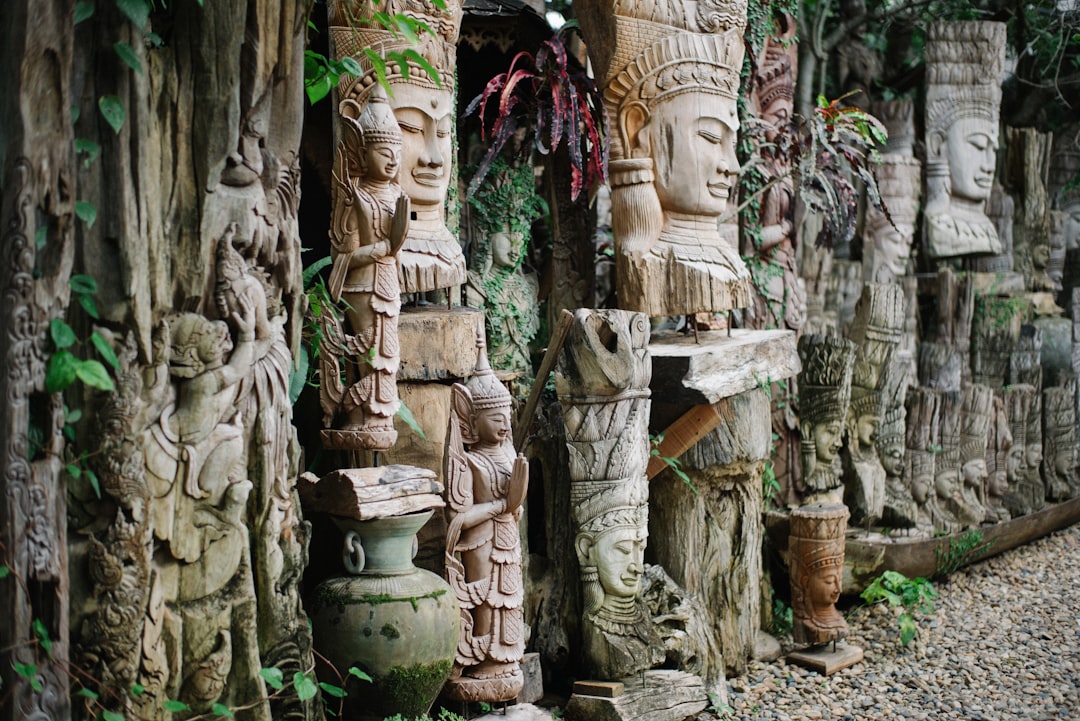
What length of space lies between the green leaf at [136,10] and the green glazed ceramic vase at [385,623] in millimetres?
1858

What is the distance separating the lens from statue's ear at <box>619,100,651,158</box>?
19.8 feet

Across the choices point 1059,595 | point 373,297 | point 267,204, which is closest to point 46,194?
point 267,204

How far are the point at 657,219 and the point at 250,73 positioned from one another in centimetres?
282

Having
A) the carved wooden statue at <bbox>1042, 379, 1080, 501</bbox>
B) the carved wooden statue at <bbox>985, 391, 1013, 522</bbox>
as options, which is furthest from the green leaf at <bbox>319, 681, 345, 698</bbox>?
the carved wooden statue at <bbox>1042, 379, 1080, 501</bbox>

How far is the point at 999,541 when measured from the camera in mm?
8375

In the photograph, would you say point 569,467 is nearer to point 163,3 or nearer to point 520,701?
point 520,701

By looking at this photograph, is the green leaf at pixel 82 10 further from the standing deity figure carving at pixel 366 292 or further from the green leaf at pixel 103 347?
the standing deity figure carving at pixel 366 292

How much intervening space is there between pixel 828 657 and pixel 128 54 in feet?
15.6

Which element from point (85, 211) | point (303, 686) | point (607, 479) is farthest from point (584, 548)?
point (85, 211)

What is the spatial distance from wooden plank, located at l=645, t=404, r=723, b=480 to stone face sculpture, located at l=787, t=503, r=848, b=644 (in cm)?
94

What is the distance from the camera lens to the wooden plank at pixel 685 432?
19.0ft

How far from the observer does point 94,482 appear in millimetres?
3271

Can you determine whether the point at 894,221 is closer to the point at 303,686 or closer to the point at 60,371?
the point at 303,686

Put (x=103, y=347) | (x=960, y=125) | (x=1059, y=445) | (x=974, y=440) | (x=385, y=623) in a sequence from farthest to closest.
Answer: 1. (x=960, y=125)
2. (x=1059, y=445)
3. (x=974, y=440)
4. (x=385, y=623)
5. (x=103, y=347)
